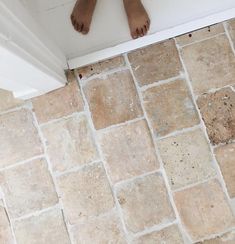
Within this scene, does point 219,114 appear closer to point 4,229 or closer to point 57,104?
point 57,104

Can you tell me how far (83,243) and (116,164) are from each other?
0.30 meters

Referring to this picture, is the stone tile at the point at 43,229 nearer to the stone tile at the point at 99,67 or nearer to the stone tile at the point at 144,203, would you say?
the stone tile at the point at 144,203

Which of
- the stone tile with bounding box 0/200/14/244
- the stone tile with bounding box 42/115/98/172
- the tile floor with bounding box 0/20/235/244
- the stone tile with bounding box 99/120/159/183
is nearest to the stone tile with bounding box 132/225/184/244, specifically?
the tile floor with bounding box 0/20/235/244

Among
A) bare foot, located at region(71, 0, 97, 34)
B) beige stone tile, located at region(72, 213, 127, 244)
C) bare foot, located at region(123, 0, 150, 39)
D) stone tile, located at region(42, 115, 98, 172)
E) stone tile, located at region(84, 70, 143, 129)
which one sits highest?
bare foot, located at region(71, 0, 97, 34)

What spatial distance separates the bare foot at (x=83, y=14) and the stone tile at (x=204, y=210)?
689 mm

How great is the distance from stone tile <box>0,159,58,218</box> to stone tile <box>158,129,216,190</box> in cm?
43

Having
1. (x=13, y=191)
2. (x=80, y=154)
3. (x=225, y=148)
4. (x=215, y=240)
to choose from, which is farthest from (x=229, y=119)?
(x=13, y=191)

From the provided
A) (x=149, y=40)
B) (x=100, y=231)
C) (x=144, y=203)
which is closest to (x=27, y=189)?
(x=100, y=231)

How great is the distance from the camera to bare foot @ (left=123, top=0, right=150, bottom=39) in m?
1.37

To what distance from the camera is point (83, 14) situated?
1378mm

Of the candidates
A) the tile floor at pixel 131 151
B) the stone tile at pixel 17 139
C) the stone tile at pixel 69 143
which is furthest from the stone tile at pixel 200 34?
the stone tile at pixel 17 139

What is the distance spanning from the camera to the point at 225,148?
55.9 inches

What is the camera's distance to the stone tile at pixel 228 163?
141cm

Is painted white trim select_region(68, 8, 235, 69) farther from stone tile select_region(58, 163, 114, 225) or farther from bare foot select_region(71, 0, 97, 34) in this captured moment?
stone tile select_region(58, 163, 114, 225)
